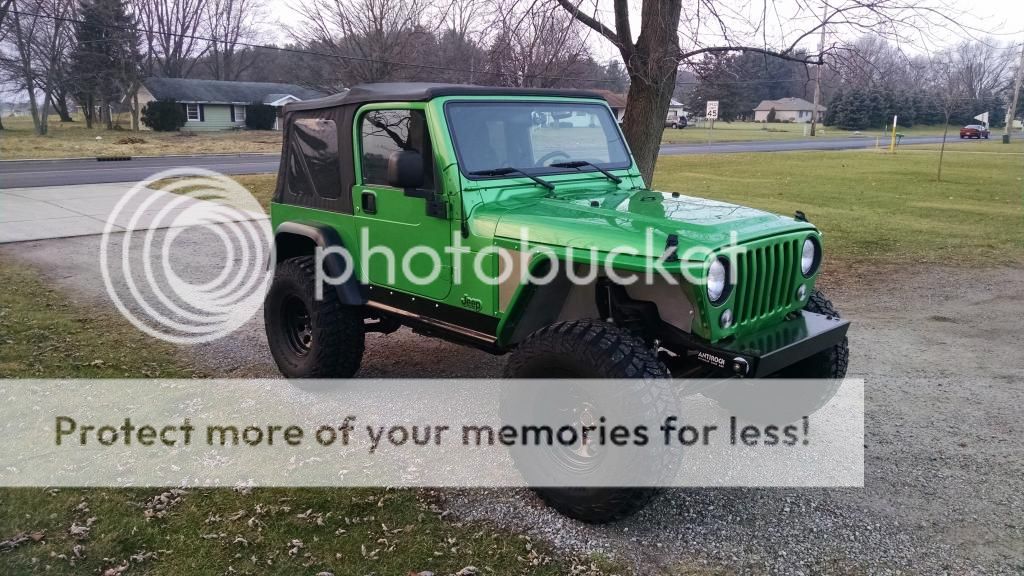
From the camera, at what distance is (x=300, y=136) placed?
209 inches

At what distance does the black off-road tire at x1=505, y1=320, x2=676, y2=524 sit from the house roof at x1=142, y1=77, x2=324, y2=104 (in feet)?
153

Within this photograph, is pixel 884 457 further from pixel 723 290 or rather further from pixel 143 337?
pixel 143 337

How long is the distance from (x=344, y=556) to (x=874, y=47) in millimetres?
7850

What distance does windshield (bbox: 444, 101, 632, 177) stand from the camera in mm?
4316

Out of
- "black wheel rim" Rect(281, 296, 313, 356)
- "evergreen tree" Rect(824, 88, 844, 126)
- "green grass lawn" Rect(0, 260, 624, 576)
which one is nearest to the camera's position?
"green grass lawn" Rect(0, 260, 624, 576)

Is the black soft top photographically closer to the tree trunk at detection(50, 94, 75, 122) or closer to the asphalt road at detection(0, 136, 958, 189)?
the asphalt road at detection(0, 136, 958, 189)

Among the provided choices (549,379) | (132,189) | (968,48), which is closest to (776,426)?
(549,379)

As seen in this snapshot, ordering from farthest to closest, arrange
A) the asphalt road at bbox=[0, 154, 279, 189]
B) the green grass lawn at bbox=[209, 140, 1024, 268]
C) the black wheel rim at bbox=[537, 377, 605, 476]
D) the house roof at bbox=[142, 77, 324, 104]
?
the house roof at bbox=[142, 77, 324, 104]
the asphalt road at bbox=[0, 154, 279, 189]
the green grass lawn at bbox=[209, 140, 1024, 268]
the black wheel rim at bbox=[537, 377, 605, 476]

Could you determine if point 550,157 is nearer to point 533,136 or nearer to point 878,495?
point 533,136

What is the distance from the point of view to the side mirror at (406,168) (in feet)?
13.4

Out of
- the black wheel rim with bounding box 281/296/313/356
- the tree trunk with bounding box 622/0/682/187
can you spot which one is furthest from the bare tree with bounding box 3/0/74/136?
the black wheel rim with bounding box 281/296/313/356

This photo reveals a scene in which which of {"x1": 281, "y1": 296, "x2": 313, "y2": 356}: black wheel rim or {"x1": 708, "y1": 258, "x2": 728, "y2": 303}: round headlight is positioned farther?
{"x1": 281, "y1": 296, "x2": 313, "y2": 356}: black wheel rim

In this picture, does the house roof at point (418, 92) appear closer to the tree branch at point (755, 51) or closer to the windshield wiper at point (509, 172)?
the windshield wiper at point (509, 172)

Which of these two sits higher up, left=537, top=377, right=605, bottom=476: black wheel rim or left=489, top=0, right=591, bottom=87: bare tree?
left=489, top=0, right=591, bottom=87: bare tree
